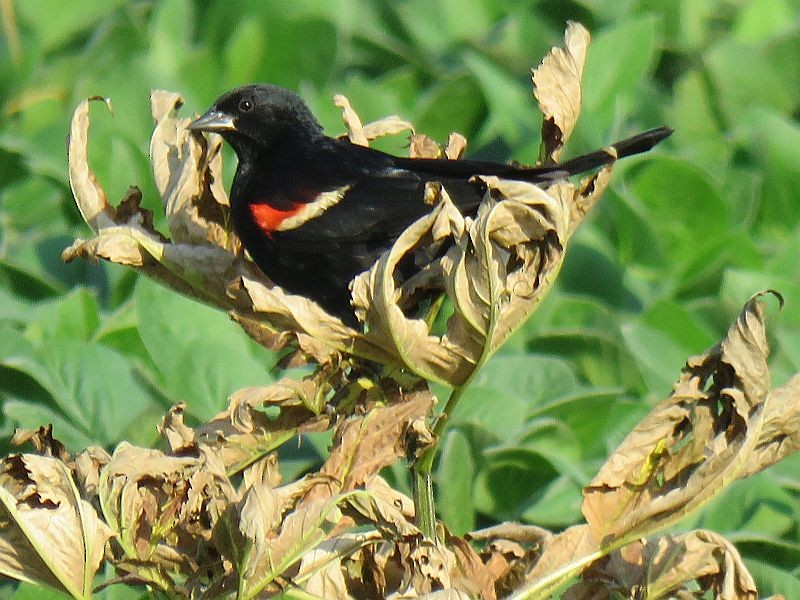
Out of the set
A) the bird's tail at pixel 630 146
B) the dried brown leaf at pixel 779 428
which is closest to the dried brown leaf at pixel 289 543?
the dried brown leaf at pixel 779 428

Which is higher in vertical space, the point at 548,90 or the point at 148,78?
the point at 548,90

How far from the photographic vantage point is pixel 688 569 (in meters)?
1.91

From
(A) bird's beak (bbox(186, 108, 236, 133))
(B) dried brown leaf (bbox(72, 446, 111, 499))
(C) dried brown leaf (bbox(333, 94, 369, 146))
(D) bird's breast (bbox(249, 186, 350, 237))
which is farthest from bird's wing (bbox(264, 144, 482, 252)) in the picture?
(B) dried brown leaf (bbox(72, 446, 111, 499))

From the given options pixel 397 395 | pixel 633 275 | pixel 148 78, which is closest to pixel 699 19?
pixel 633 275

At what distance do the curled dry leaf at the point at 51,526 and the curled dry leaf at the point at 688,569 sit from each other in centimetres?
73

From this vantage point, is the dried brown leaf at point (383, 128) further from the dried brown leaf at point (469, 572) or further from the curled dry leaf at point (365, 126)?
the dried brown leaf at point (469, 572)

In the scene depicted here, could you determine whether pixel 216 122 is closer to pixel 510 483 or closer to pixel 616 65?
pixel 510 483

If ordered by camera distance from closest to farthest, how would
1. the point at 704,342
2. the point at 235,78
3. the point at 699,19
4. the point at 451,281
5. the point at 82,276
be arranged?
the point at 451,281, the point at 704,342, the point at 82,276, the point at 235,78, the point at 699,19

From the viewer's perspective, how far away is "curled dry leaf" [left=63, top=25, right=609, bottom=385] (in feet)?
5.74

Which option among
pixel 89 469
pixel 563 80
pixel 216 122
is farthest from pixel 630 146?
pixel 216 122

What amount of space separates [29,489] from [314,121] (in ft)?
5.07

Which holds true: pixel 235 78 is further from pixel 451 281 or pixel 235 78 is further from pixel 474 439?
pixel 451 281

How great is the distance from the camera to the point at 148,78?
425 cm

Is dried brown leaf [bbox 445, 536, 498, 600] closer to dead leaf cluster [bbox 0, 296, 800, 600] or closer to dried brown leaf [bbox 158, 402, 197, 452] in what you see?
dead leaf cluster [bbox 0, 296, 800, 600]
